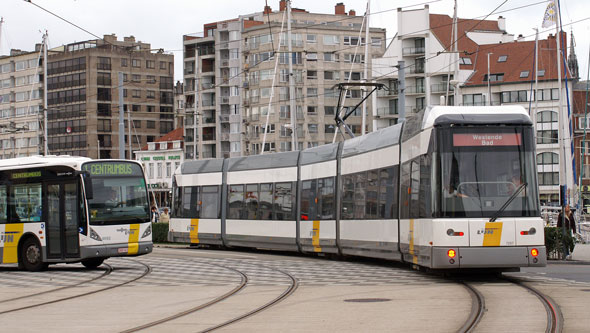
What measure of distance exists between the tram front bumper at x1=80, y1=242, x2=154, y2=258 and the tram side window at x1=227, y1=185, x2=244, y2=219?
8.12 meters

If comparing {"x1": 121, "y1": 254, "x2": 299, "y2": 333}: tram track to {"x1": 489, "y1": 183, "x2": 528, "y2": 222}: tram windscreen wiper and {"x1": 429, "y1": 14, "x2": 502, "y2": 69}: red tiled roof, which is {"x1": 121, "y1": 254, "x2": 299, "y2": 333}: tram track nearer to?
{"x1": 489, "y1": 183, "x2": 528, "y2": 222}: tram windscreen wiper

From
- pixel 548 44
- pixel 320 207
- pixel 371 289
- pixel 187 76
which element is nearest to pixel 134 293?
pixel 371 289

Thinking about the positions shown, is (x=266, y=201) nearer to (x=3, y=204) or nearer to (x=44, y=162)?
(x=44, y=162)

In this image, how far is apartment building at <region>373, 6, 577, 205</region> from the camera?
9294 cm

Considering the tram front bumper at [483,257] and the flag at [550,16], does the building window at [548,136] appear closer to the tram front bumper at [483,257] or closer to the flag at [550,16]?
the flag at [550,16]

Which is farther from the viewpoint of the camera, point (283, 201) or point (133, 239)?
point (283, 201)

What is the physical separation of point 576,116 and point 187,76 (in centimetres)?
4332

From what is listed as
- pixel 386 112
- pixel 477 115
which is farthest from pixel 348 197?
pixel 386 112

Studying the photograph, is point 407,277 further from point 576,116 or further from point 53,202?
point 576,116

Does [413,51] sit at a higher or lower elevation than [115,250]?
higher

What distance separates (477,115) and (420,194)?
1.88 m

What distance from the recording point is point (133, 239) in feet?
80.2

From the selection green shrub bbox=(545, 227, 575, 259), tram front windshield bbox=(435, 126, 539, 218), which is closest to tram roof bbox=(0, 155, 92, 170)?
tram front windshield bbox=(435, 126, 539, 218)

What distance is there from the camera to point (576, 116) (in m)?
108
